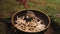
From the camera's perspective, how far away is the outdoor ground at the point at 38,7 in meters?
2.92

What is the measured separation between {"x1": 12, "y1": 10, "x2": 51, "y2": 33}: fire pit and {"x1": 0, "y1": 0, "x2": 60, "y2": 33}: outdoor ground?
0.80ft

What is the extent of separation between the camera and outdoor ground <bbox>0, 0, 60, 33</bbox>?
115 inches

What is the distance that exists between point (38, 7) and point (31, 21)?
51 centimetres

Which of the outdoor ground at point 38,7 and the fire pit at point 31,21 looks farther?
the outdoor ground at point 38,7

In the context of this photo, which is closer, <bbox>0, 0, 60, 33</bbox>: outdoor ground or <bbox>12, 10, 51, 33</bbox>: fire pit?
<bbox>12, 10, 51, 33</bbox>: fire pit

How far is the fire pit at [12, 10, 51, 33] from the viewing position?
2.55 m

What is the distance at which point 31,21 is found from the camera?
266 cm

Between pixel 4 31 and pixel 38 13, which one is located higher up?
pixel 38 13

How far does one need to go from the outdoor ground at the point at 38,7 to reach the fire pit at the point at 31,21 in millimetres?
242

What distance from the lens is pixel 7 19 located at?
2814 millimetres

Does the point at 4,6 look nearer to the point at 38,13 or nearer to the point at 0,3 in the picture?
the point at 0,3

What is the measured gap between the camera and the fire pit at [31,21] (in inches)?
100

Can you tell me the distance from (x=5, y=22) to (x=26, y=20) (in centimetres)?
36

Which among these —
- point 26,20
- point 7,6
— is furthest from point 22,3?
point 26,20
